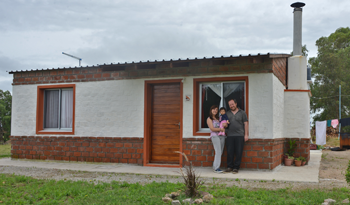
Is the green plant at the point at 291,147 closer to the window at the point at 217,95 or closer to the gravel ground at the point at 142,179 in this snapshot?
the window at the point at 217,95

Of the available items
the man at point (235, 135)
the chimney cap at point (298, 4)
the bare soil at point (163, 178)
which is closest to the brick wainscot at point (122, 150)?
the man at point (235, 135)

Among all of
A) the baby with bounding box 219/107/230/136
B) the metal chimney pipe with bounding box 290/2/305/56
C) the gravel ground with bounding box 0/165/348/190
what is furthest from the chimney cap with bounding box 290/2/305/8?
the gravel ground with bounding box 0/165/348/190

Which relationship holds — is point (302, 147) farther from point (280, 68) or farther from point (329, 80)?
point (329, 80)

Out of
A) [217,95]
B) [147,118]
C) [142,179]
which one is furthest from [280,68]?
[142,179]

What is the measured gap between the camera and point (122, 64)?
9.27 m

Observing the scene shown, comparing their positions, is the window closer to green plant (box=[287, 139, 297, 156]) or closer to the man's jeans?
the man's jeans

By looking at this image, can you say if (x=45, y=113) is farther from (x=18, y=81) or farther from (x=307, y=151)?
(x=307, y=151)

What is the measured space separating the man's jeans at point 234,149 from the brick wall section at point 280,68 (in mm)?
2133

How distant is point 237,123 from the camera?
8406mm

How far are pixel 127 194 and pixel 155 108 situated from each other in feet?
14.3

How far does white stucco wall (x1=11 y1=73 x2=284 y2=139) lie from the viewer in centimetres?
862

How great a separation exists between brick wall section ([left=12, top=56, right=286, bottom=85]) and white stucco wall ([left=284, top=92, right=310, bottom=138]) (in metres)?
0.81

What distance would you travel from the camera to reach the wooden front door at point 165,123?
9445 mm

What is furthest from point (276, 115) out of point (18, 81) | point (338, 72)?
point (338, 72)
